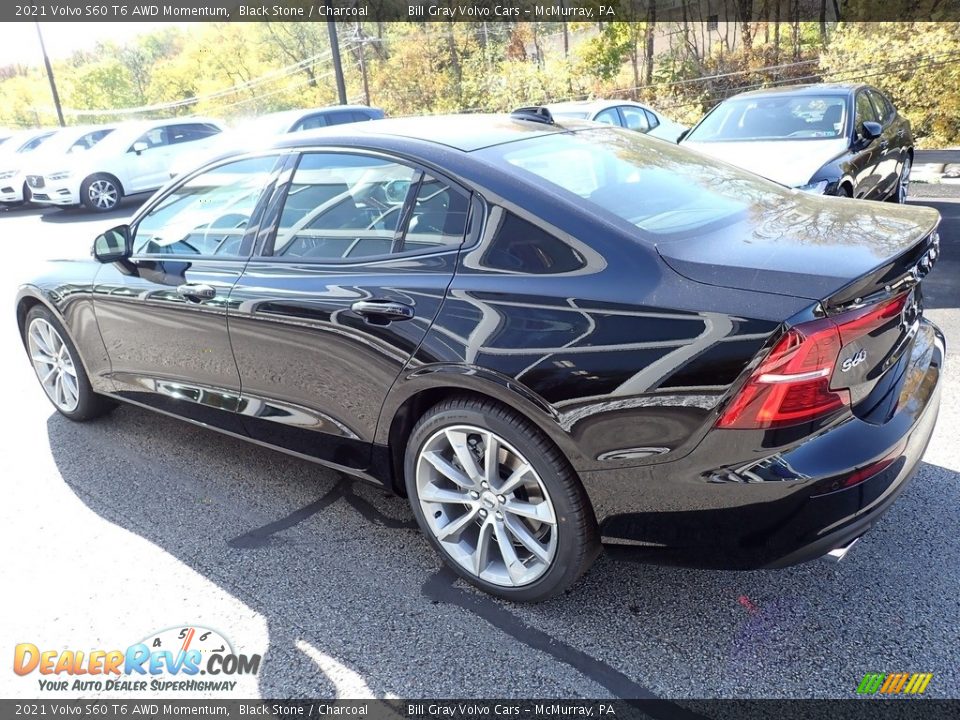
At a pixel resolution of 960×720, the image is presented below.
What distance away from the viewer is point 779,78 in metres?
19.8

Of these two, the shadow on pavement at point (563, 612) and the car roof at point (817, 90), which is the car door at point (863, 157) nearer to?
the car roof at point (817, 90)

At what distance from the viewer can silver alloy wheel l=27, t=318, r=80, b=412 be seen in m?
4.41

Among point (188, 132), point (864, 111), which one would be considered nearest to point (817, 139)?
point (864, 111)

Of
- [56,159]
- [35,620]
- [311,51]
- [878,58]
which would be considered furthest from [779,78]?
[311,51]

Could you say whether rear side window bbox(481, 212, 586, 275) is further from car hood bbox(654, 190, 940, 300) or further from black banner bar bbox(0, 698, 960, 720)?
black banner bar bbox(0, 698, 960, 720)

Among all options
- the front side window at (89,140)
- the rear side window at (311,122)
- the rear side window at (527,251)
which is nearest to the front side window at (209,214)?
the rear side window at (527,251)

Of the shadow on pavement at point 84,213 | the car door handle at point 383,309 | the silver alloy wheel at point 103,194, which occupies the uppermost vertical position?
the car door handle at point 383,309

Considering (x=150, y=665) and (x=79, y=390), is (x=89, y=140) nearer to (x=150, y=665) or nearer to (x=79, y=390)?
(x=79, y=390)

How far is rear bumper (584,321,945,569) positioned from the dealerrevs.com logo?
137cm

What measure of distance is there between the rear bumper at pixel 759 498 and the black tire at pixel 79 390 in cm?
331

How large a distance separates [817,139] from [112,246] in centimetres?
628

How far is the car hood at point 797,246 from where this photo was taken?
2.10 m

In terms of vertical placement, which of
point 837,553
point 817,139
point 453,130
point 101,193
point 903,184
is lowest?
point 903,184

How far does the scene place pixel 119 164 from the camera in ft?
49.4
